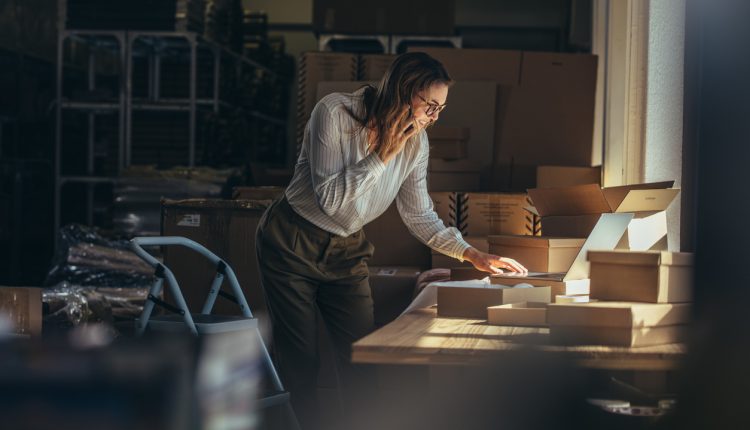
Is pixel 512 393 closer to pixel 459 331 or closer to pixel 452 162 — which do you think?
pixel 459 331

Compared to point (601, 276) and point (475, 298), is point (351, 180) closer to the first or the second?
point (475, 298)

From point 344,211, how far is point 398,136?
288 mm

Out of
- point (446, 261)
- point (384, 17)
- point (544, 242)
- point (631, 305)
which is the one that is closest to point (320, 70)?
point (446, 261)

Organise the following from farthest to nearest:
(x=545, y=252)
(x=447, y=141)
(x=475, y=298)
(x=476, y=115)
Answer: (x=476, y=115), (x=447, y=141), (x=545, y=252), (x=475, y=298)

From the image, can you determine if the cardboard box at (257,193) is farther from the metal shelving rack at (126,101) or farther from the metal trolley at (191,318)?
the metal shelving rack at (126,101)

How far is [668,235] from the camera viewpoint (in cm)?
320

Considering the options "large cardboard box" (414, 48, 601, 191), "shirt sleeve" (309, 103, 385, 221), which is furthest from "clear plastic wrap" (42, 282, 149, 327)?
"shirt sleeve" (309, 103, 385, 221)

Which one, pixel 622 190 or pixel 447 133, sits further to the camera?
pixel 447 133

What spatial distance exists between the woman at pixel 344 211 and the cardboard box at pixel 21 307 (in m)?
1.11

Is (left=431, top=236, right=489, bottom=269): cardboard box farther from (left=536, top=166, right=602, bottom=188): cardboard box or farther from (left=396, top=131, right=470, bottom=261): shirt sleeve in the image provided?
(left=396, top=131, right=470, bottom=261): shirt sleeve

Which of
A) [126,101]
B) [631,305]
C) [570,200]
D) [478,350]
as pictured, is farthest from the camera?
[126,101]

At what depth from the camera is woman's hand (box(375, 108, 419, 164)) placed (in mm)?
2738

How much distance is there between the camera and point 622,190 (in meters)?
2.98

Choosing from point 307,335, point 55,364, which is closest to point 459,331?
point 307,335
